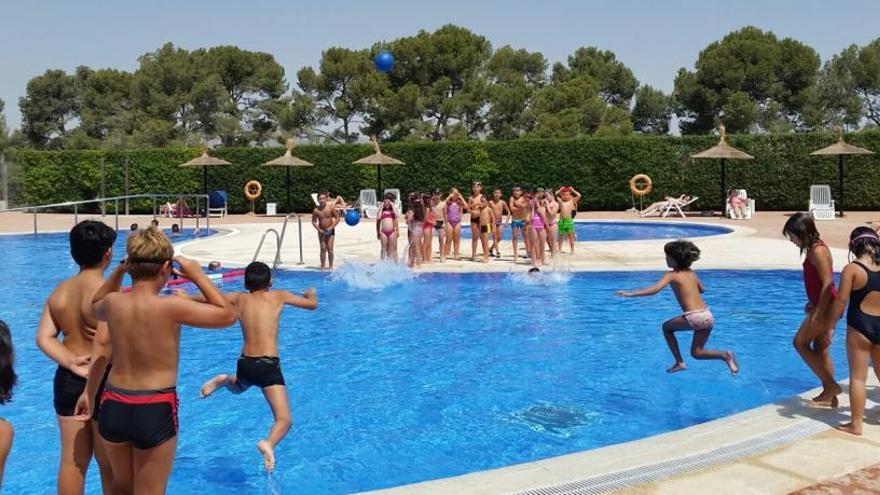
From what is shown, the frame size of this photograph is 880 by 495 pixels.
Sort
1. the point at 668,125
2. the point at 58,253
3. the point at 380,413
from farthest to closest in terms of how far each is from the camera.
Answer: the point at 668,125 < the point at 58,253 < the point at 380,413

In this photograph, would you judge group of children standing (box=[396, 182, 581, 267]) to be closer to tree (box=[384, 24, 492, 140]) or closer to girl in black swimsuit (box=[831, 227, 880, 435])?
girl in black swimsuit (box=[831, 227, 880, 435])

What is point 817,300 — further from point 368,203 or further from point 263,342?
point 368,203

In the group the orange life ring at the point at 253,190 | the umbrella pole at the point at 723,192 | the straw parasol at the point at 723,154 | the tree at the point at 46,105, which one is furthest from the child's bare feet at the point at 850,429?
the tree at the point at 46,105

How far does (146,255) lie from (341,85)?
50.7 m

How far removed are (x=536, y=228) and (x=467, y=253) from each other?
347 centimetres

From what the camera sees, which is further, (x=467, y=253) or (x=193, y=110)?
(x=193, y=110)

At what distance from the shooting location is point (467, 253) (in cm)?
1828

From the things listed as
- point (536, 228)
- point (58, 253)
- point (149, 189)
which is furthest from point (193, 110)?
point (536, 228)

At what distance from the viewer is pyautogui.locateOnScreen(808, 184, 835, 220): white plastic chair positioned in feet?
86.0

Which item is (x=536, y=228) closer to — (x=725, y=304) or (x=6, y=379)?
(x=725, y=304)

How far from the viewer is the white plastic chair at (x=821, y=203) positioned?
26.2 meters

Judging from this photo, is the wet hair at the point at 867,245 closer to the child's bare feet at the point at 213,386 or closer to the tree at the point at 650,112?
the child's bare feet at the point at 213,386

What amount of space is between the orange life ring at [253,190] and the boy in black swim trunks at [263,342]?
28.7 metres

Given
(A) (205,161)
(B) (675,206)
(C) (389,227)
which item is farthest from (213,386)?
(A) (205,161)
